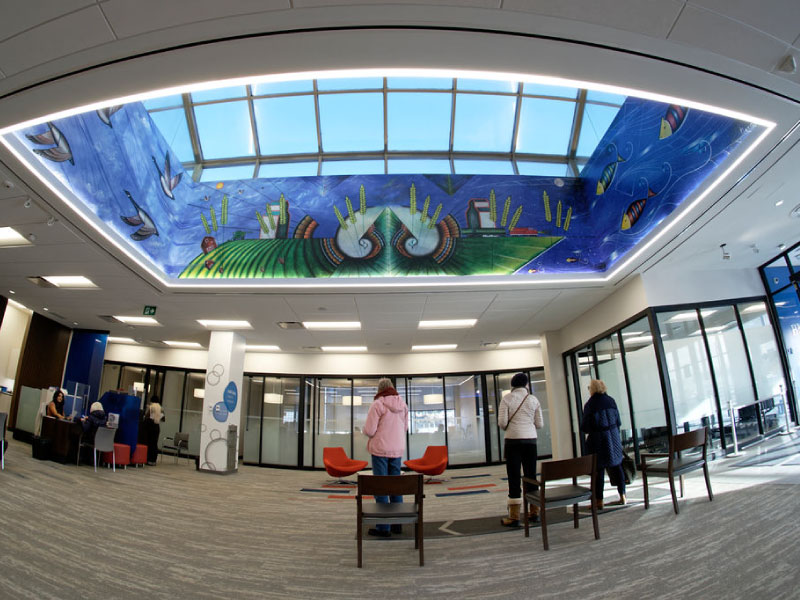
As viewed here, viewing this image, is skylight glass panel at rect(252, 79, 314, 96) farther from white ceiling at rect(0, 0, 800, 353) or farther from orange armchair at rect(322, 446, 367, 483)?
orange armchair at rect(322, 446, 367, 483)

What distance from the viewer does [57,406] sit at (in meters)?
9.24

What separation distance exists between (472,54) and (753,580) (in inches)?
168

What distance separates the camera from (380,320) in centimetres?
979

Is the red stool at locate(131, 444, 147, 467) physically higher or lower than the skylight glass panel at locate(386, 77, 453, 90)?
lower

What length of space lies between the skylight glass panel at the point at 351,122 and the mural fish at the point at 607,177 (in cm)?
457

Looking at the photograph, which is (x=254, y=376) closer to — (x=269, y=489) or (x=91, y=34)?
(x=269, y=489)

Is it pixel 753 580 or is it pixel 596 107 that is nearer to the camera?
pixel 753 580

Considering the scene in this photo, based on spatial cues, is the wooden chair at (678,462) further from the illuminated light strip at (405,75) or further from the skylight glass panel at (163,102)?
the skylight glass panel at (163,102)

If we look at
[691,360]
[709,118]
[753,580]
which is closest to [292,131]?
[709,118]

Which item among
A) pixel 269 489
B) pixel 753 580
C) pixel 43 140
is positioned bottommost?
pixel 269 489

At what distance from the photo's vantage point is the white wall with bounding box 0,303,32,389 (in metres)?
11.6

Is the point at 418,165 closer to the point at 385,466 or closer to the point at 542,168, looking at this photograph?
the point at 542,168

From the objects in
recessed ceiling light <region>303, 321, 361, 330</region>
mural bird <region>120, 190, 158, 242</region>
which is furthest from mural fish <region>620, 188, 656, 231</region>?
mural bird <region>120, 190, 158, 242</region>

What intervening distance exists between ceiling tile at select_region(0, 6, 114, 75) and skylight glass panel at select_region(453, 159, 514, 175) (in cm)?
665
